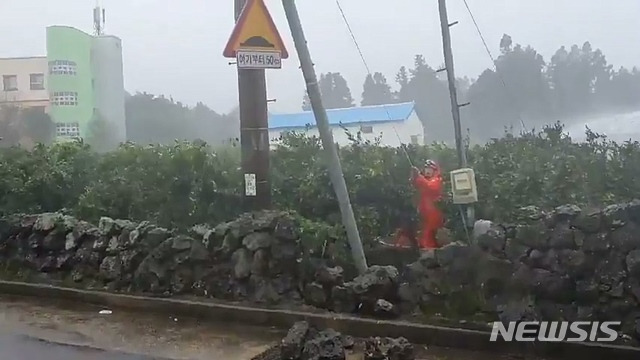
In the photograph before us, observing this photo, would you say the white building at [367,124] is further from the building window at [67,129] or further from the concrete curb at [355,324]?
the building window at [67,129]

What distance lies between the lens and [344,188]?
6.62 metres

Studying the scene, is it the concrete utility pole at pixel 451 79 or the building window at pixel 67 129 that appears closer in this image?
the concrete utility pole at pixel 451 79

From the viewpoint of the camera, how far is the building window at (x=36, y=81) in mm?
9234

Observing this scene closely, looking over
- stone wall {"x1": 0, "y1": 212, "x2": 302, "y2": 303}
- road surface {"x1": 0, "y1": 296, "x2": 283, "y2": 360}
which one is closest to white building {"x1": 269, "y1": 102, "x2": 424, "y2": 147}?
stone wall {"x1": 0, "y1": 212, "x2": 302, "y2": 303}

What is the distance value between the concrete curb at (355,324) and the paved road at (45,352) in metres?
1.13

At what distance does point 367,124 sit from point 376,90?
392 mm

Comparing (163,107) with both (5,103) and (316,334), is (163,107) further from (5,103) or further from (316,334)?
(316,334)

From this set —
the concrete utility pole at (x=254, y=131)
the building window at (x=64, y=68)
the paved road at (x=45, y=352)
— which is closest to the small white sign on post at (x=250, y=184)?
the concrete utility pole at (x=254, y=131)

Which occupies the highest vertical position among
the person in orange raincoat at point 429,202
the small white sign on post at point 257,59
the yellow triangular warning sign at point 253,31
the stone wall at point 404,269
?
the yellow triangular warning sign at point 253,31

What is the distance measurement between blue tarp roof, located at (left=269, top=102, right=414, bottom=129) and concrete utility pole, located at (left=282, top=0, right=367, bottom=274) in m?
0.93

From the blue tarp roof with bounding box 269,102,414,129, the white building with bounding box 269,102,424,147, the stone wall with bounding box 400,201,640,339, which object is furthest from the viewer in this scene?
the blue tarp roof with bounding box 269,102,414,129

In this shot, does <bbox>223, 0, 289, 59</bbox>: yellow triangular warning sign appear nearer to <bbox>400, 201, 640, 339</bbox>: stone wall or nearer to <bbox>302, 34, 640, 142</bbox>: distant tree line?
<bbox>302, 34, 640, 142</bbox>: distant tree line

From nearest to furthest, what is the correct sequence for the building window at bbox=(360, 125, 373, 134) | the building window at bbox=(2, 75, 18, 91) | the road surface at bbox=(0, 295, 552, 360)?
1. the road surface at bbox=(0, 295, 552, 360)
2. the building window at bbox=(360, 125, 373, 134)
3. the building window at bbox=(2, 75, 18, 91)

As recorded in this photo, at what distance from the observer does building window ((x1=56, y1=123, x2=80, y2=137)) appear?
955 cm
